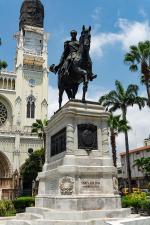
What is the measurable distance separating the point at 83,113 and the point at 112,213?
349cm

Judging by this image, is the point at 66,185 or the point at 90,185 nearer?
the point at 66,185

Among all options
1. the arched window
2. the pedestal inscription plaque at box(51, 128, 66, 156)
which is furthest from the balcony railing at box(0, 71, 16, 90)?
the pedestal inscription plaque at box(51, 128, 66, 156)

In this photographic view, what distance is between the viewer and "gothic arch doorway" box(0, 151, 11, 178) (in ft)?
170

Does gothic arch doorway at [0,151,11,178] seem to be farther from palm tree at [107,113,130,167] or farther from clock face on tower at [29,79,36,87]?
palm tree at [107,113,130,167]

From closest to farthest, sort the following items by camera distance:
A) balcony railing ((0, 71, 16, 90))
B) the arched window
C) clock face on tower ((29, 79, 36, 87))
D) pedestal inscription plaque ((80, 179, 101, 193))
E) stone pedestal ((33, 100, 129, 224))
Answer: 1. stone pedestal ((33, 100, 129, 224))
2. pedestal inscription plaque ((80, 179, 101, 193))
3. the arched window
4. balcony railing ((0, 71, 16, 90))
5. clock face on tower ((29, 79, 36, 87))

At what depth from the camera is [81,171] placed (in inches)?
395

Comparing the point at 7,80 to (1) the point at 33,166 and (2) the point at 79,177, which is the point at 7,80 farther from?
(2) the point at 79,177

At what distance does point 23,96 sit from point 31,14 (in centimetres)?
2030

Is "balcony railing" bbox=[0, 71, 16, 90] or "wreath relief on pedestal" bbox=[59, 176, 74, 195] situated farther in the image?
"balcony railing" bbox=[0, 71, 16, 90]

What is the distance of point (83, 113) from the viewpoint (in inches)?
426

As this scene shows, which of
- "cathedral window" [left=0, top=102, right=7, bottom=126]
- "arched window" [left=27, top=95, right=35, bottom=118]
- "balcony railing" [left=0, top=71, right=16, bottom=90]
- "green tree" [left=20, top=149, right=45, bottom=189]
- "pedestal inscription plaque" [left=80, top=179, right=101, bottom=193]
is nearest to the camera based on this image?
"pedestal inscription plaque" [left=80, top=179, right=101, bottom=193]

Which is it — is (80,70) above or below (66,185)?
above

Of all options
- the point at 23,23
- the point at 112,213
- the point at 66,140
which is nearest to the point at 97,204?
the point at 112,213

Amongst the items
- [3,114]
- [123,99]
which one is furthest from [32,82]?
[123,99]
